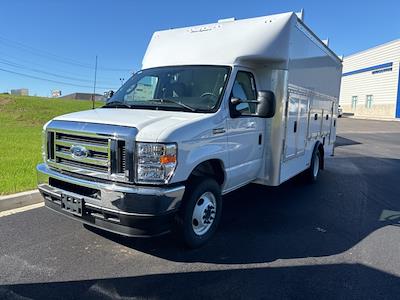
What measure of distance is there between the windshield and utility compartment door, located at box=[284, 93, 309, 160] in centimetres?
164

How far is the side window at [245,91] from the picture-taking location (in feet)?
16.1

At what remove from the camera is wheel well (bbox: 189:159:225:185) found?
4447 mm

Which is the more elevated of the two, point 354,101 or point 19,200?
point 354,101

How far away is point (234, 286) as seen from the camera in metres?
3.57

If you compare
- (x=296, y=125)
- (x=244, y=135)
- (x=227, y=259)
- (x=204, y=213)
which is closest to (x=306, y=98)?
(x=296, y=125)

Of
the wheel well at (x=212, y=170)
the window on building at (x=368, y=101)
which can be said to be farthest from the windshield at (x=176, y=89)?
the window on building at (x=368, y=101)

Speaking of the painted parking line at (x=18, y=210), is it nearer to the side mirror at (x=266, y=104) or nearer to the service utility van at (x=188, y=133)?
the service utility van at (x=188, y=133)

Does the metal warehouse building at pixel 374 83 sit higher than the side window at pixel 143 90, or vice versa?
the metal warehouse building at pixel 374 83

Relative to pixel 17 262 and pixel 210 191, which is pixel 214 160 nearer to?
pixel 210 191

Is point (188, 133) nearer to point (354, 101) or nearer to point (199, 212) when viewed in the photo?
point (199, 212)

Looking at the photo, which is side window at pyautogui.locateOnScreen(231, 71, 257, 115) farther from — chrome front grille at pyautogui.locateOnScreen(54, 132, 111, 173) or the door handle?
chrome front grille at pyautogui.locateOnScreen(54, 132, 111, 173)

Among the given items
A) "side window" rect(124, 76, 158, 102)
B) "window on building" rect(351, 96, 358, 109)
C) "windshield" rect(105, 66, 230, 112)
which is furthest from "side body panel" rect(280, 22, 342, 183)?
"window on building" rect(351, 96, 358, 109)

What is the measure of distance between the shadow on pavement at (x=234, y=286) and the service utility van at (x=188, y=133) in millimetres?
540

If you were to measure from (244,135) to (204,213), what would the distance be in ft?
4.23
